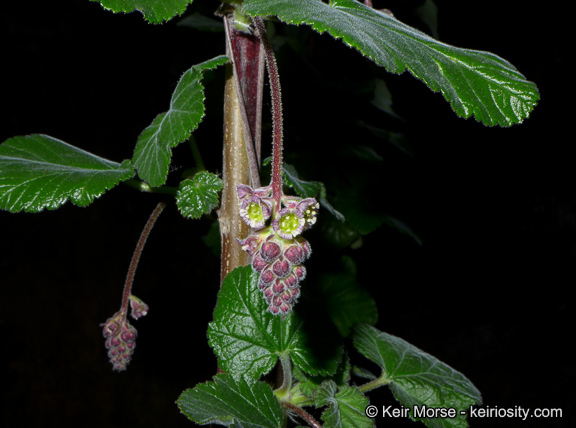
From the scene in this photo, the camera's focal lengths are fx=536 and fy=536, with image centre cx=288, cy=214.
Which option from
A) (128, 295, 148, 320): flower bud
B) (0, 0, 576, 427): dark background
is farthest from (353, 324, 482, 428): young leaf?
(0, 0, 576, 427): dark background

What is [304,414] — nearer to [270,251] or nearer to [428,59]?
[270,251]

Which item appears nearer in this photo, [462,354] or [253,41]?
[253,41]

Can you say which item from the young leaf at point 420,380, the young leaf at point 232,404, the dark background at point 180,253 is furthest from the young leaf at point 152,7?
the dark background at point 180,253

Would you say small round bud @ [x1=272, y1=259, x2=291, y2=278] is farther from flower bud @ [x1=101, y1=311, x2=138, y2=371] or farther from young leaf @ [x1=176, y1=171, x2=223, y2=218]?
flower bud @ [x1=101, y1=311, x2=138, y2=371]

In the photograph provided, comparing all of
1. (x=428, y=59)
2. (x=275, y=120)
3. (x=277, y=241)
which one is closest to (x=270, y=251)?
(x=277, y=241)

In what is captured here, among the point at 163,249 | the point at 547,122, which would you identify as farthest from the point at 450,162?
the point at 163,249

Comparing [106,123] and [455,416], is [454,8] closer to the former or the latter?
[106,123]
